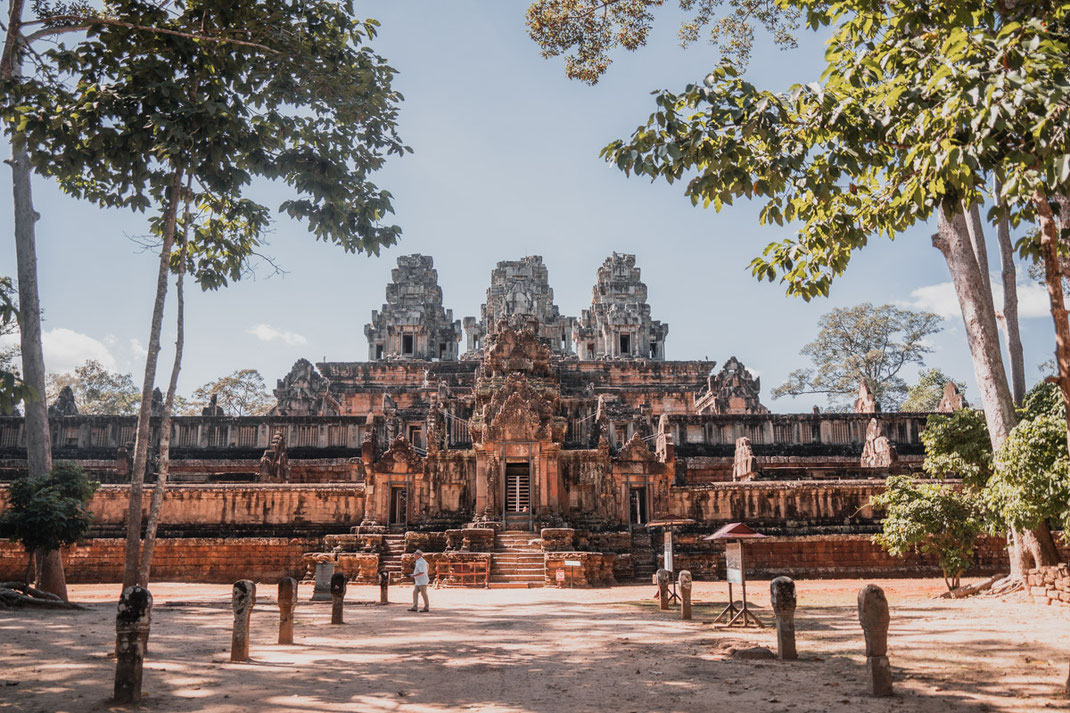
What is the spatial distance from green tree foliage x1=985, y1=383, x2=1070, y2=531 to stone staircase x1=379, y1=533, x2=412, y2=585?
47.0ft

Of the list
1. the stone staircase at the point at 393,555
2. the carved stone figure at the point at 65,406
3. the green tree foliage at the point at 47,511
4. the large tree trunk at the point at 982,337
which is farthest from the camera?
the carved stone figure at the point at 65,406

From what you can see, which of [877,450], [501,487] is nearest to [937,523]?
[501,487]

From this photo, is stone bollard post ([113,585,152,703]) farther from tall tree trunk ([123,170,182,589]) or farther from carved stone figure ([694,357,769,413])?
carved stone figure ([694,357,769,413])

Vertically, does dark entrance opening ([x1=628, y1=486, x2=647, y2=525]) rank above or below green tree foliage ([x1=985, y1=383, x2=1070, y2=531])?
below

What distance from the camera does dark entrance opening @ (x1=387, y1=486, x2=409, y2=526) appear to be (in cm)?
2392

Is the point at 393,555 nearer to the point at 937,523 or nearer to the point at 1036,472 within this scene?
the point at 937,523

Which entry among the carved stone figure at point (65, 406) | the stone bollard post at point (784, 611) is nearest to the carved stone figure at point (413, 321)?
the carved stone figure at point (65, 406)

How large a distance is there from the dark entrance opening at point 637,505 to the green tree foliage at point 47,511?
1487 cm

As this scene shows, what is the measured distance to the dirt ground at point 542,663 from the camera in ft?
22.8

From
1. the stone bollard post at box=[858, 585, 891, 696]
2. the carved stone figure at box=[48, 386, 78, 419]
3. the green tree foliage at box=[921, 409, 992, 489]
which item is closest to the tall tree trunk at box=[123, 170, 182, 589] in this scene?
the stone bollard post at box=[858, 585, 891, 696]

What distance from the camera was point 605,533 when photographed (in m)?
22.7

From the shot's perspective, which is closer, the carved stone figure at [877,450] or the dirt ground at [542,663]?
the dirt ground at [542,663]

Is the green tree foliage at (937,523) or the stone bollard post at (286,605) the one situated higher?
the green tree foliage at (937,523)

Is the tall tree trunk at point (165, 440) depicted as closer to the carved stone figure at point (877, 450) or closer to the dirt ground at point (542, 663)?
the dirt ground at point (542, 663)
